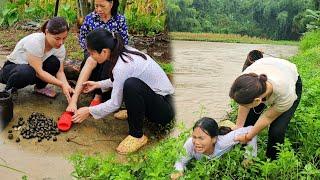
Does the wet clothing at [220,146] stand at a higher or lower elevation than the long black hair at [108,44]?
lower

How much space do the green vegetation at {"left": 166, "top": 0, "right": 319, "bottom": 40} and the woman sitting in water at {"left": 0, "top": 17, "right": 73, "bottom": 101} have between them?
68.1ft

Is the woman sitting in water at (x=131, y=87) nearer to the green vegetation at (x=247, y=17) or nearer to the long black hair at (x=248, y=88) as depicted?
the long black hair at (x=248, y=88)

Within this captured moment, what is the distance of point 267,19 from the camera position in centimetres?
3700

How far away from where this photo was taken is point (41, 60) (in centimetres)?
479

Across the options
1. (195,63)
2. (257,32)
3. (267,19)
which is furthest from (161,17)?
(267,19)

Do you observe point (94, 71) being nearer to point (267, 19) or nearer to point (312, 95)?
point (312, 95)

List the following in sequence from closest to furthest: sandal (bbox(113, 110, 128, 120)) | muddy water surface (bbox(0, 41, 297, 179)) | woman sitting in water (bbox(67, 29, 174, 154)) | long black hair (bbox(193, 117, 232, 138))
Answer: long black hair (bbox(193, 117, 232, 138))
muddy water surface (bbox(0, 41, 297, 179))
woman sitting in water (bbox(67, 29, 174, 154))
sandal (bbox(113, 110, 128, 120))

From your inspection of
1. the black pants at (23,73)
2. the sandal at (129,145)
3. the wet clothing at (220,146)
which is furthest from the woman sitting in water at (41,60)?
the wet clothing at (220,146)

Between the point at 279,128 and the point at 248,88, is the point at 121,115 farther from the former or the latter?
the point at 248,88

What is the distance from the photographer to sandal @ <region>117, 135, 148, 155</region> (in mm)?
4199

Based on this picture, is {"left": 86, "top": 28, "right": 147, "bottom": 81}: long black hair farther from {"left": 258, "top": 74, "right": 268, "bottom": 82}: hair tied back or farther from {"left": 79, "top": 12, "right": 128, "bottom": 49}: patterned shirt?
{"left": 258, "top": 74, "right": 268, "bottom": 82}: hair tied back

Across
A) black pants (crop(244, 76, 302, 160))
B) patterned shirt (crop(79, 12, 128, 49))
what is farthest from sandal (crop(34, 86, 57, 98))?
black pants (crop(244, 76, 302, 160))

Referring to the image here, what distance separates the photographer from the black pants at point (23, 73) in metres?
4.73

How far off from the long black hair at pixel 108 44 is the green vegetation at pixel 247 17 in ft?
70.5
